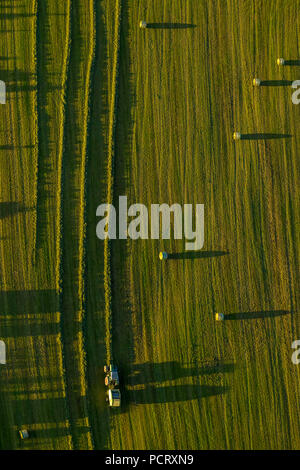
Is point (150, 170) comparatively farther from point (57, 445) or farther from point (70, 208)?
point (57, 445)

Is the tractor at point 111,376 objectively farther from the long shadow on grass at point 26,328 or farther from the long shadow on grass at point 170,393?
the long shadow on grass at point 26,328

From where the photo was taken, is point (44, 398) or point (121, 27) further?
point (121, 27)

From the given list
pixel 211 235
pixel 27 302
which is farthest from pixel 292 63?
pixel 27 302

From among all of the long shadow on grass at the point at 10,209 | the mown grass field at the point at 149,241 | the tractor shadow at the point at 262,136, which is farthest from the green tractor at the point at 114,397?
the tractor shadow at the point at 262,136

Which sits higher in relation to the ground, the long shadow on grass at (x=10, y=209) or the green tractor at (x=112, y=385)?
the long shadow on grass at (x=10, y=209)

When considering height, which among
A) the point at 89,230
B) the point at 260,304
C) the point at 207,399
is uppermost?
the point at 89,230

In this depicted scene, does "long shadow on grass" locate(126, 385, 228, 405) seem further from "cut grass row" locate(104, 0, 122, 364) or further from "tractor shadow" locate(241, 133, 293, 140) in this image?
"tractor shadow" locate(241, 133, 293, 140)

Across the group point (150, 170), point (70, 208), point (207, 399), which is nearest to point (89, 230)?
point (70, 208)
